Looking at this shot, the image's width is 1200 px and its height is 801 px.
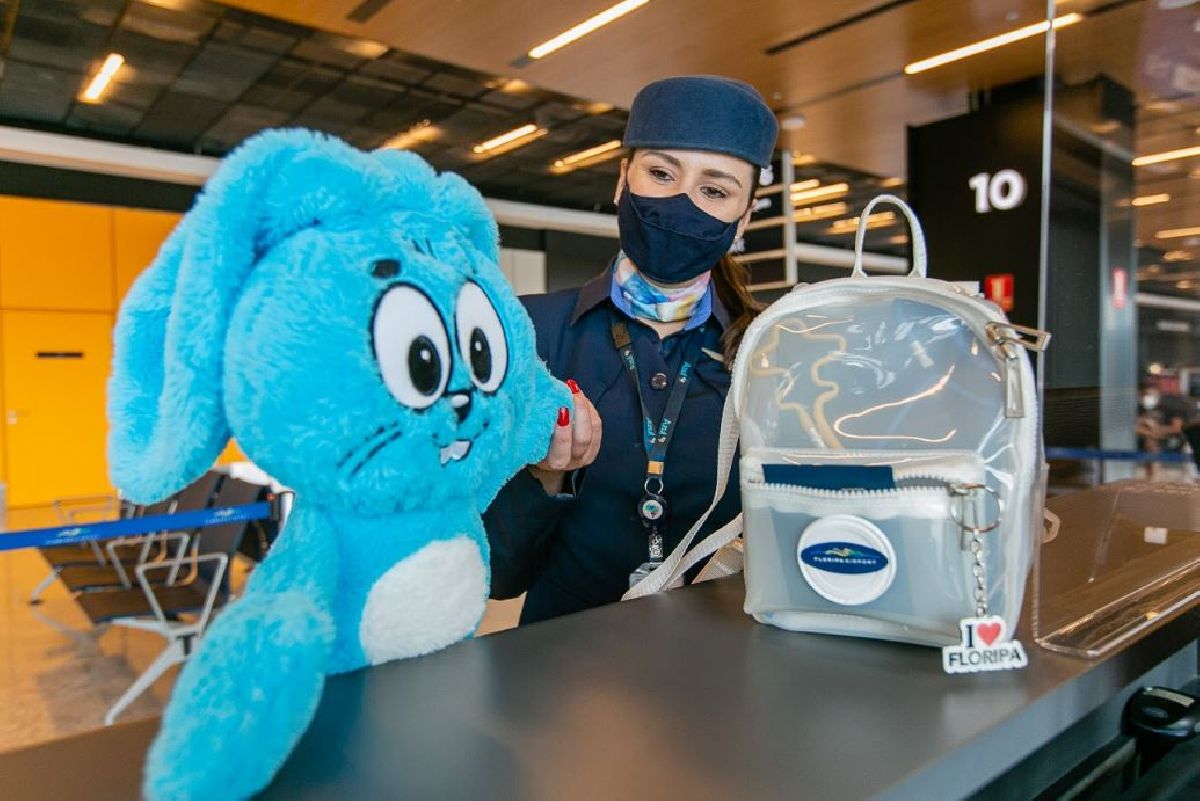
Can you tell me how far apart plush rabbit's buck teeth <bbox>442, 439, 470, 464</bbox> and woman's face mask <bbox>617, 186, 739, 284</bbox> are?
0.72 metres

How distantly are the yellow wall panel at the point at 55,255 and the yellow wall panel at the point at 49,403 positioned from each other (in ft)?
0.62

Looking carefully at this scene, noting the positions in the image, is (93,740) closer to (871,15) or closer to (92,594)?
(92,594)

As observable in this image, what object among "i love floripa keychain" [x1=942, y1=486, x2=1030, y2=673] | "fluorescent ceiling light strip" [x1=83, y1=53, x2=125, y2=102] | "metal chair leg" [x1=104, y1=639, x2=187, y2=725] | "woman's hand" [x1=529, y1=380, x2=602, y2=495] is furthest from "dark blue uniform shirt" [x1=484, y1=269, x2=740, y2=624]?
"fluorescent ceiling light strip" [x1=83, y1=53, x2=125, y2=102]

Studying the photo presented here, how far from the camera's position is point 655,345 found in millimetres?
1182

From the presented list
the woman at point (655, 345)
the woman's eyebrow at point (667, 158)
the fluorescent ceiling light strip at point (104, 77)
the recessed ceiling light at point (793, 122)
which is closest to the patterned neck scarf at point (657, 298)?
the woman at point (655, 345)

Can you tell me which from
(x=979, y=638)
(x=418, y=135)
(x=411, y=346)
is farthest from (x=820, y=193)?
(x=411, y=346)

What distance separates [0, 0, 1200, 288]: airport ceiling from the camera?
4.53m

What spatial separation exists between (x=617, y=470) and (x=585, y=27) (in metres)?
4.46

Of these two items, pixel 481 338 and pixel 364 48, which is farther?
pixel 364 48

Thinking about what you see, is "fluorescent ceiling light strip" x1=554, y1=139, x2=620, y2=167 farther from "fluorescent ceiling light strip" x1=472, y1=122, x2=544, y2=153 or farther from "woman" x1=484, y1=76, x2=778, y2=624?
"woman" x1=484, y1=76, x2=778, y2=624

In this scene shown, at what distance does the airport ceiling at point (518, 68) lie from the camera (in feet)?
14.9

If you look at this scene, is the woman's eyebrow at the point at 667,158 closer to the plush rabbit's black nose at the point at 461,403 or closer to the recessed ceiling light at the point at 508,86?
the plush rabbit's black nose at the point at 461,403

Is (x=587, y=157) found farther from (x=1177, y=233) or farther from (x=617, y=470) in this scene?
(x=617, y=470)

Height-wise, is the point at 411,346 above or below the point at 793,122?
below
